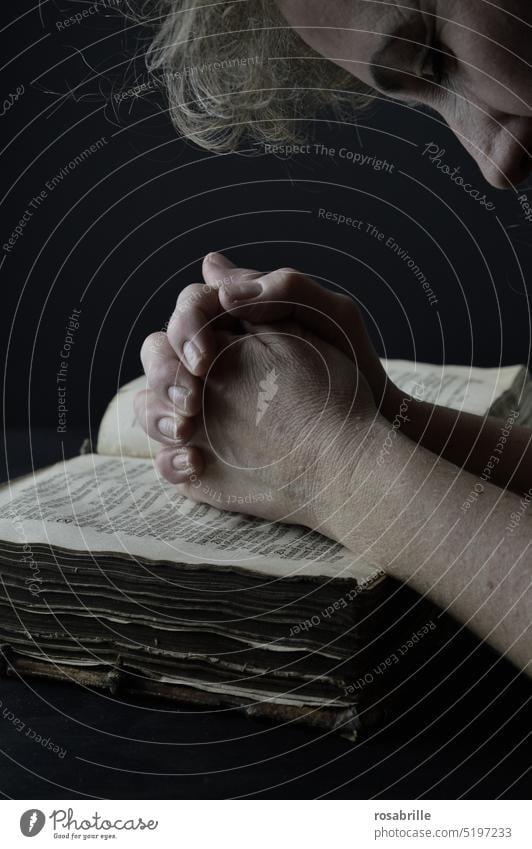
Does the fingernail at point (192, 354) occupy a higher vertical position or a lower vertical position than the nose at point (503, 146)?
lower

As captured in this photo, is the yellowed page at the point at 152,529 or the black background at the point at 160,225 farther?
the black background at the point at 160,225

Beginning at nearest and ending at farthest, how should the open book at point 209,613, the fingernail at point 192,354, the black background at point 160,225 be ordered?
the open book at point 209,613
the fingernail at point 192,354
the black background at point 160,225

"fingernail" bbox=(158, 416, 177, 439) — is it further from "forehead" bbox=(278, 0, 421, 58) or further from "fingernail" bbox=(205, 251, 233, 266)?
"forehead" bbox=(278, 0, 421, 58)

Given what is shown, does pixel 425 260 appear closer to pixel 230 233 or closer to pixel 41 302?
pixel 230 233

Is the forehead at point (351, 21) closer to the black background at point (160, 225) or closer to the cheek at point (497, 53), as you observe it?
the cheek at point (497, 53)

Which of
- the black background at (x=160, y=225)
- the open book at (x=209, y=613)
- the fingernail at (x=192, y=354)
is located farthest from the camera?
the black background at (x=160, y=225)

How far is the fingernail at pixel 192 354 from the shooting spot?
70cm

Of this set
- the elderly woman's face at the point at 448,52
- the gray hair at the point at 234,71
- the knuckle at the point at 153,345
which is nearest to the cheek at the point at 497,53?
the elderly woman's face at the point at 448,52

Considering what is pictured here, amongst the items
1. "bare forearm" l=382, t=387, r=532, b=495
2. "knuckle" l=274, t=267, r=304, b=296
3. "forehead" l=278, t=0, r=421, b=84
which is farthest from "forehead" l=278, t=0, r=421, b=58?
"bare forearm" l=382, t=387, r=532, b=495

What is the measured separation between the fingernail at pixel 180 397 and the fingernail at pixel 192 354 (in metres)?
0.02

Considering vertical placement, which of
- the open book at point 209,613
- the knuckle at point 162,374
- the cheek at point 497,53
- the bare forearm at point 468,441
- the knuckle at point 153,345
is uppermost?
the cheek at point 497,53

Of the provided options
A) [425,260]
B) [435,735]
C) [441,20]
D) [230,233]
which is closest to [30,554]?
[435,735]

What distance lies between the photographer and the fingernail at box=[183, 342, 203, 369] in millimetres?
695

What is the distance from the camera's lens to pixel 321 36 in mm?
620
